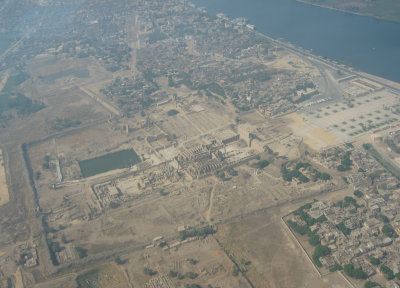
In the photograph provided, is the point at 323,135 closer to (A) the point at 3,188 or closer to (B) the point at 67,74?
(A) the point at 3,188

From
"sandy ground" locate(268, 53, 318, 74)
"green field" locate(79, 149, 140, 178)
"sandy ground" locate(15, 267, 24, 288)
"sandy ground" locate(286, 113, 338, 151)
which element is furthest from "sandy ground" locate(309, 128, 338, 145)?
"sandy ground" locate(15, 267, 24, 288)

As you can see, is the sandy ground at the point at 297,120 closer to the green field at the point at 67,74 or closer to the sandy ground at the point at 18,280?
the sandy ground at the point at 18,280

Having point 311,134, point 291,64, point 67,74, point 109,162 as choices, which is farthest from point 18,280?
point 291,64

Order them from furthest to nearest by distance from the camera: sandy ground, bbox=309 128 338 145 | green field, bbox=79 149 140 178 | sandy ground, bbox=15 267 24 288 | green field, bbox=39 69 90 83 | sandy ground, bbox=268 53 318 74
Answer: green field, bbox=39 69 90 83, sandy ground, bbox=268 53 318 74, sandy ground, bbox=309 128 338 145, green field, bbox=79 149 140 178, sandy ground, bbox=15 267 24 288

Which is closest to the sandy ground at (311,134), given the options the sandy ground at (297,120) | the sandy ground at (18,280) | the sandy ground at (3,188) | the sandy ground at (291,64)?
the sandy ground at (297,120)

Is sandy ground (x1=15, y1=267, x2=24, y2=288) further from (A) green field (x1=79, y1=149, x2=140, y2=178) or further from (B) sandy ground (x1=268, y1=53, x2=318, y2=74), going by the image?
(B) sandy ground (x1=268, y1=53, x2=318, y2=74)

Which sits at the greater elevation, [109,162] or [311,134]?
[311,134]

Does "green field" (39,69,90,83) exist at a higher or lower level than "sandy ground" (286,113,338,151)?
lower

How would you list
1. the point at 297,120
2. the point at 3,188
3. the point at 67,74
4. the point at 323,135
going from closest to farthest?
the point at 3,188 → the point at 323,135 → the point at 297,120 → the point at 67,74
